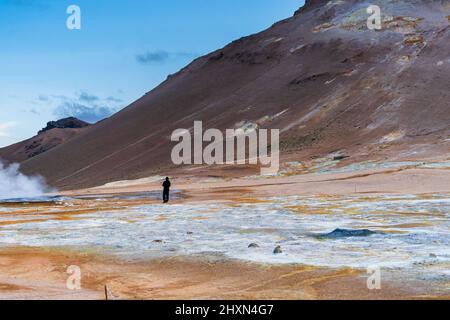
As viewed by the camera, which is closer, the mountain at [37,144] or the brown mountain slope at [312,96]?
the brown mountain slope at [312,96]

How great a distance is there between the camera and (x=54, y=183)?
99.4 metres

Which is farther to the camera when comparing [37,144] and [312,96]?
[37,144]

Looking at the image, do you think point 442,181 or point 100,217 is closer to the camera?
point 100,217

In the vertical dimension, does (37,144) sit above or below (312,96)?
below

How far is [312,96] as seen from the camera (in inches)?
3583

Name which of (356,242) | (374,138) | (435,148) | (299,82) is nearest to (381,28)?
(299,82)

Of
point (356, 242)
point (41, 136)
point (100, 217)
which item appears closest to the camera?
point (356, 242)

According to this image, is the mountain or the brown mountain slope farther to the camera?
the mountain

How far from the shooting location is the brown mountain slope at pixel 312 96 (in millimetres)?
77812

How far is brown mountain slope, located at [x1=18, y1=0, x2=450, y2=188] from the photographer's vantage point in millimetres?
77812
